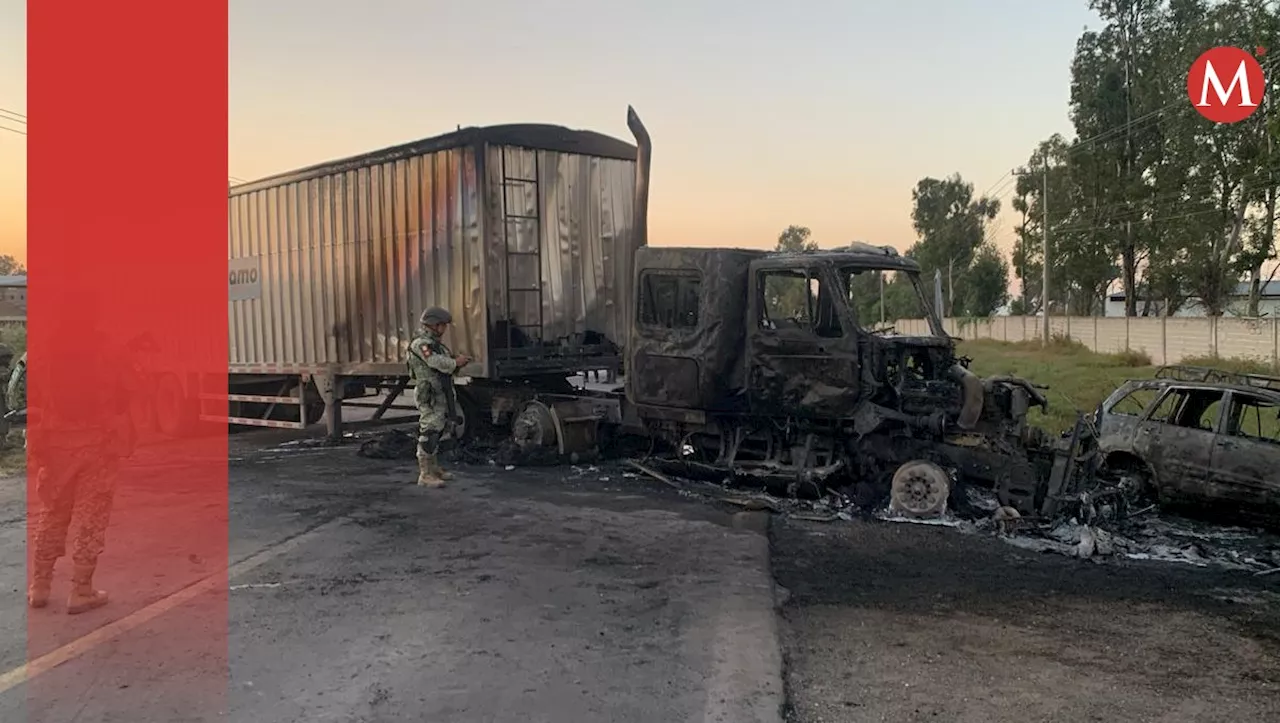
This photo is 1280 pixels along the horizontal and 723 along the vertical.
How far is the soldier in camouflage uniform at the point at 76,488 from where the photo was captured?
200 inches

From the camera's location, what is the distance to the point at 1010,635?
15.6 ft

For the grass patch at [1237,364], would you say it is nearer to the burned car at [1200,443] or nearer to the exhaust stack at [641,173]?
the burned car at [1200,443]

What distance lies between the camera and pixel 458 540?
22.1 feet

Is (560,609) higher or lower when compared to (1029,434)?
lower

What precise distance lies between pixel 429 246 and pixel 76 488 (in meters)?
5.15

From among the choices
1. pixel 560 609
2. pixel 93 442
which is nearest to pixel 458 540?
pixel 560 609

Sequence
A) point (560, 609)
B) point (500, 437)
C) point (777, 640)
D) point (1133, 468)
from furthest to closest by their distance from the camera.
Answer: point (500, 437)
point (1133, 468)
point (560, 609)
point (777, 640)

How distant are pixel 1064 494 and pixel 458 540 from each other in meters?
4.93

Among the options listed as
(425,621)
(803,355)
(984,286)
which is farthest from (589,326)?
(984,286)

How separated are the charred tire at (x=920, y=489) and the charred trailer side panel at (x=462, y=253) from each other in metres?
3.18

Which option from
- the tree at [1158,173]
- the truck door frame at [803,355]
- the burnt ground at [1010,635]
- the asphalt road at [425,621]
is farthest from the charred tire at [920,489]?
the tree at [1158,173]

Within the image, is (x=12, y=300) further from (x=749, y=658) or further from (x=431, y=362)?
(x=749, y=658)

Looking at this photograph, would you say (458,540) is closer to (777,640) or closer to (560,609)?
(560,609)

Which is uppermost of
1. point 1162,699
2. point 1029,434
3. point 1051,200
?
point 1051,200
